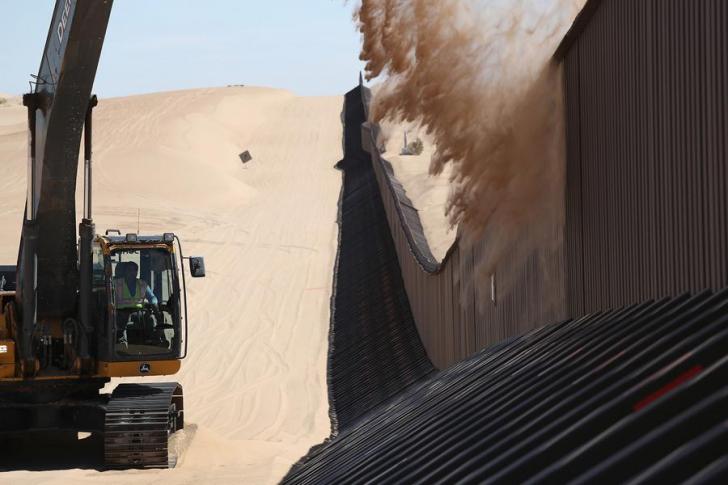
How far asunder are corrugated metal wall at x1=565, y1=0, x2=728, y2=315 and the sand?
21057mm

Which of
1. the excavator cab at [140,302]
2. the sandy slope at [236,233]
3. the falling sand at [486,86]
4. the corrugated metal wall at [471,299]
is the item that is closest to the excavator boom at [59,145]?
the excavator cab at [140,302]

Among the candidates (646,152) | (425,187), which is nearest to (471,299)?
(646,152)

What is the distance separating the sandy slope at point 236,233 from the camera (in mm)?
19781

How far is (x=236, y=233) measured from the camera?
4541cm

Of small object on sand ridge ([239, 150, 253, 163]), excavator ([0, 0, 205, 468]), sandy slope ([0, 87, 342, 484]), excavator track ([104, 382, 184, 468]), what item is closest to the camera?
excavator ([0, 0, 205, 468])

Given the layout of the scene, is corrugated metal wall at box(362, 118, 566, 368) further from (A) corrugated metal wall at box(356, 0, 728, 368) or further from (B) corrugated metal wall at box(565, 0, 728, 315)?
(B) corrugated metal wall at box(565, 0, 728, 315)

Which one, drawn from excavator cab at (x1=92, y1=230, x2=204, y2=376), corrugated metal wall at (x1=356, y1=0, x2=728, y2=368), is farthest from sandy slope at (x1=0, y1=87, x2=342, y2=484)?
corrugated metal wall at (x1=356, y1=0, x2=728, y2=368)

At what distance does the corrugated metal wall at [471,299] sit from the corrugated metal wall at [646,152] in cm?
129

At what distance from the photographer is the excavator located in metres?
15.7

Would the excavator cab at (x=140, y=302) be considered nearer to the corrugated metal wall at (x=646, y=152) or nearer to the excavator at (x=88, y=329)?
the excavator at (x=88, y=329)

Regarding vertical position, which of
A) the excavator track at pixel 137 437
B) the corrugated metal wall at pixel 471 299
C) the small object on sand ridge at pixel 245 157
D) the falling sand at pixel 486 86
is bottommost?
the excavator track at pixel 137 437

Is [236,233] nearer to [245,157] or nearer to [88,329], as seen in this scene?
[245,157]

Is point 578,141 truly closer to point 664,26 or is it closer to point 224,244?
point 664,26

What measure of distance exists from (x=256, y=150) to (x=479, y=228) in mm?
54212
